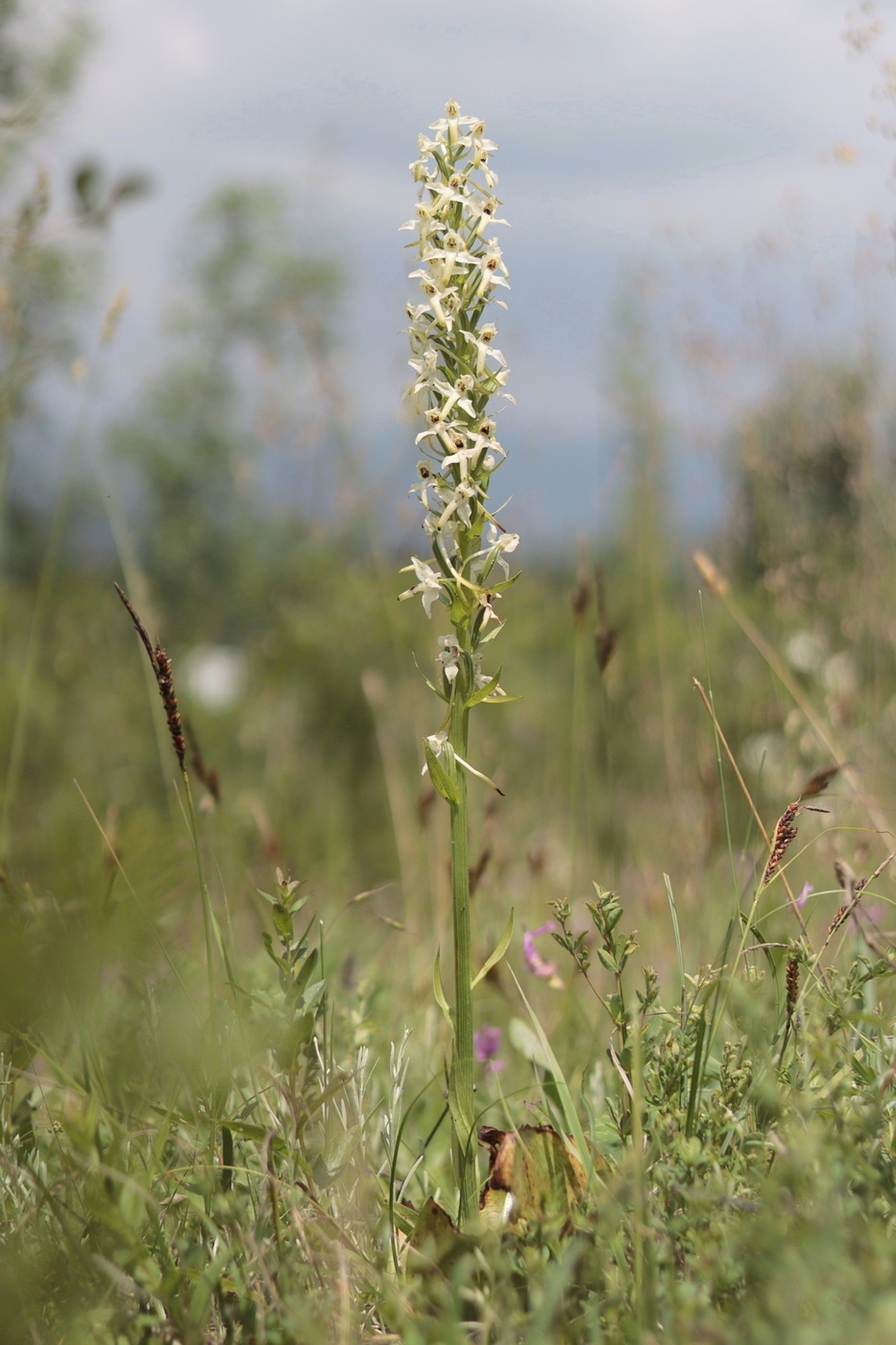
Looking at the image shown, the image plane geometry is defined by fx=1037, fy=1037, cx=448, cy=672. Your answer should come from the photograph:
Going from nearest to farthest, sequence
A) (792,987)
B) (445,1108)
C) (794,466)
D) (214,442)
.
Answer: (792,987), (445,1108), (794,466), (214,442)

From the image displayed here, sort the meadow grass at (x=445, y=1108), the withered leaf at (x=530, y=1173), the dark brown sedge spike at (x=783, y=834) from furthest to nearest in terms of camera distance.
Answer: the dark brown sedge spike at (x=783, y=834), the withered leaf at (x=530, y=1173), the meadow grass at (x=445, y=1108)

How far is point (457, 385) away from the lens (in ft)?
4.42

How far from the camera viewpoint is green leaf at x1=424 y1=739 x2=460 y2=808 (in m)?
1.31

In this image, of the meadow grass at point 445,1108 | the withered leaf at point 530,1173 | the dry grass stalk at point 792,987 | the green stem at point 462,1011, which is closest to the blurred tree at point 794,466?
the meadow grass at point 445,1108

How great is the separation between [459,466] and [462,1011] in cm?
71

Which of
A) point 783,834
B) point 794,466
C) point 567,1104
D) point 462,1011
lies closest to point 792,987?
point 783,834

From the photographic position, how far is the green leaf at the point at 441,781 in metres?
1.31

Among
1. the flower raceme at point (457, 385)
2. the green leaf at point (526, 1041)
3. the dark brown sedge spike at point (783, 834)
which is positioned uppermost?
the flower raceme at point (457, 385)

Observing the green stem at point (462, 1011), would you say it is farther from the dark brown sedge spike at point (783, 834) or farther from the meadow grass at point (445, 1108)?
the dark brown sedge spike at point (783, 834)

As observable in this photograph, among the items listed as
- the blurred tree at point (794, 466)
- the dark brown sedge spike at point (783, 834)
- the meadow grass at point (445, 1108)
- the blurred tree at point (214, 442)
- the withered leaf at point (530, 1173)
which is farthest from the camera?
the blurred tree at point (214, 442)

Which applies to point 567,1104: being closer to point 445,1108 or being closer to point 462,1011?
point 462,1011

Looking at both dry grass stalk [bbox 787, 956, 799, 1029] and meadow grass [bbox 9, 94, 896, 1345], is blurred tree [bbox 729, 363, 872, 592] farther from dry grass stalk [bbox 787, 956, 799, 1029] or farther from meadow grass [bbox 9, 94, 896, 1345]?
dry grass stalk [bbox 787, 956, 799, 1029]

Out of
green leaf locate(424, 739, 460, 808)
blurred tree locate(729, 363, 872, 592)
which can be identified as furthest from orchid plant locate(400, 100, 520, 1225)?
blurred tree locate(729, 363, 872, 592)

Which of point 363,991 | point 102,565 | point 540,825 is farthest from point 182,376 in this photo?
point 363,991
